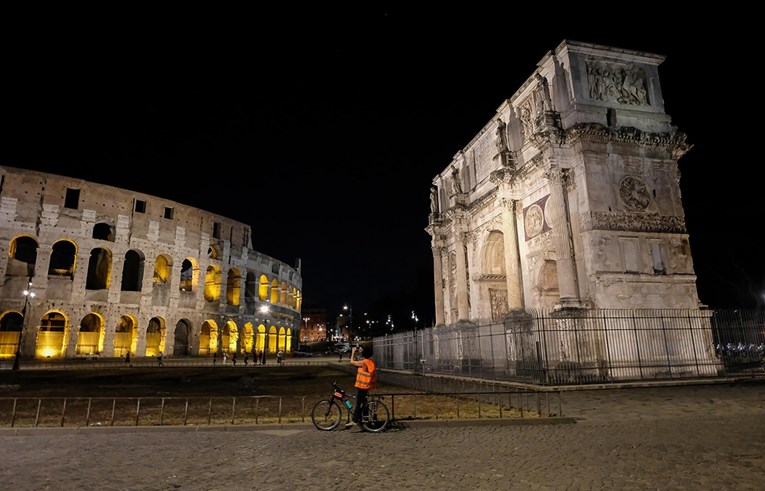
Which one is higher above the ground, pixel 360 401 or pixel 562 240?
pixel 562 240

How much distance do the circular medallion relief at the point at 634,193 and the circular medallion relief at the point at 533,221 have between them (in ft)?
12.2

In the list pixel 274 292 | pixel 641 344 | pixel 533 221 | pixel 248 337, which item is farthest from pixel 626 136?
pixel 274 292

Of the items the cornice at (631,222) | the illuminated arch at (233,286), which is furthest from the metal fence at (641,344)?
the illuminated arch at (233,286)

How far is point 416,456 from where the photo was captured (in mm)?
6488

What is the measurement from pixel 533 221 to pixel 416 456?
18.4m

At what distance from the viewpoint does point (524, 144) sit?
77.4ft

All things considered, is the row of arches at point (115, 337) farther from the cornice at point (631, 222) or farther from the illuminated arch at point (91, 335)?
the cornice at point (631, 222)

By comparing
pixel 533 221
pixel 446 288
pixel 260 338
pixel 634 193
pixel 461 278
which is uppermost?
pixel 634 193

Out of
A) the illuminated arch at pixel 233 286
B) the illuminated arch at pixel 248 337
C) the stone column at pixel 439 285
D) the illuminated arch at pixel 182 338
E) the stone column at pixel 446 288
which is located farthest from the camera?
the illuminated arch at pixel 248 337

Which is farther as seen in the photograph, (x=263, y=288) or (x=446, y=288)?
(x=263, y=288)

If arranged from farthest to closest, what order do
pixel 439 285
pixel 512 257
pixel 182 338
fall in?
pixel 182 338
pixel 439 285
pixel 512 257

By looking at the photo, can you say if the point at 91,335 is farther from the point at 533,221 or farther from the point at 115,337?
the point at 533,221

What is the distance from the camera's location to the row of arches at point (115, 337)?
37125 mm

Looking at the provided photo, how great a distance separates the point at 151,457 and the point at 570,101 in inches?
796
